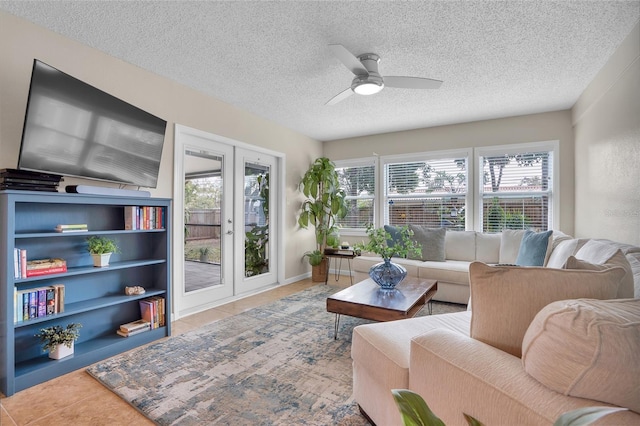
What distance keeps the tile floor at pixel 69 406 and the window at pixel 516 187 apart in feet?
15.2

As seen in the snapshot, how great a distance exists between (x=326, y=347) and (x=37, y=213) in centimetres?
241

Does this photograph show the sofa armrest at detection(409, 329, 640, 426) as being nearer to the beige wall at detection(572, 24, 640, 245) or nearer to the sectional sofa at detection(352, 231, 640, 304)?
the beige wall at detection(572, 24, 640, 245)

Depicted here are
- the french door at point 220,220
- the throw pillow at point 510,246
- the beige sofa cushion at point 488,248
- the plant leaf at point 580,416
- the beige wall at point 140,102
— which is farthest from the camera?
the beige sofa cushion at point 488,248

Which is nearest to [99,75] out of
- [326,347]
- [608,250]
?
[326,347]

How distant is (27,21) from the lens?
7.39 ft

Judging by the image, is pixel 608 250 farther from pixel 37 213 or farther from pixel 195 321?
pixel 37 213

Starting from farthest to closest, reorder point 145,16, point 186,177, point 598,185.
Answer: point 186,177
point 598,185
point 145,16

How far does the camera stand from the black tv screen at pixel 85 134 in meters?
2.02

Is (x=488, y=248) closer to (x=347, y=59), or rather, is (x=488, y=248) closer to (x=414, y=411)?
(x=347, y=59)

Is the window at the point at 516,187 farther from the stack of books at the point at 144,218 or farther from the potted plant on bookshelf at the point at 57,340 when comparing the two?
the potted plant on bookshelf at the point at 57,340

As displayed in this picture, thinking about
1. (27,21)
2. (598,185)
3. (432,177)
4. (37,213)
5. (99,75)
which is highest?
(27,21)

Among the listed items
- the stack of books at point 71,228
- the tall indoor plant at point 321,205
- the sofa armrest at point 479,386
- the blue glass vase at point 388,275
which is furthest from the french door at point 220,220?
the sofa armrest at point 479,386

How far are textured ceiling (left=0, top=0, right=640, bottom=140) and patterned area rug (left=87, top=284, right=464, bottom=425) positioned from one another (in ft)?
8.15

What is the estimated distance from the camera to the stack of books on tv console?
6.47ft
